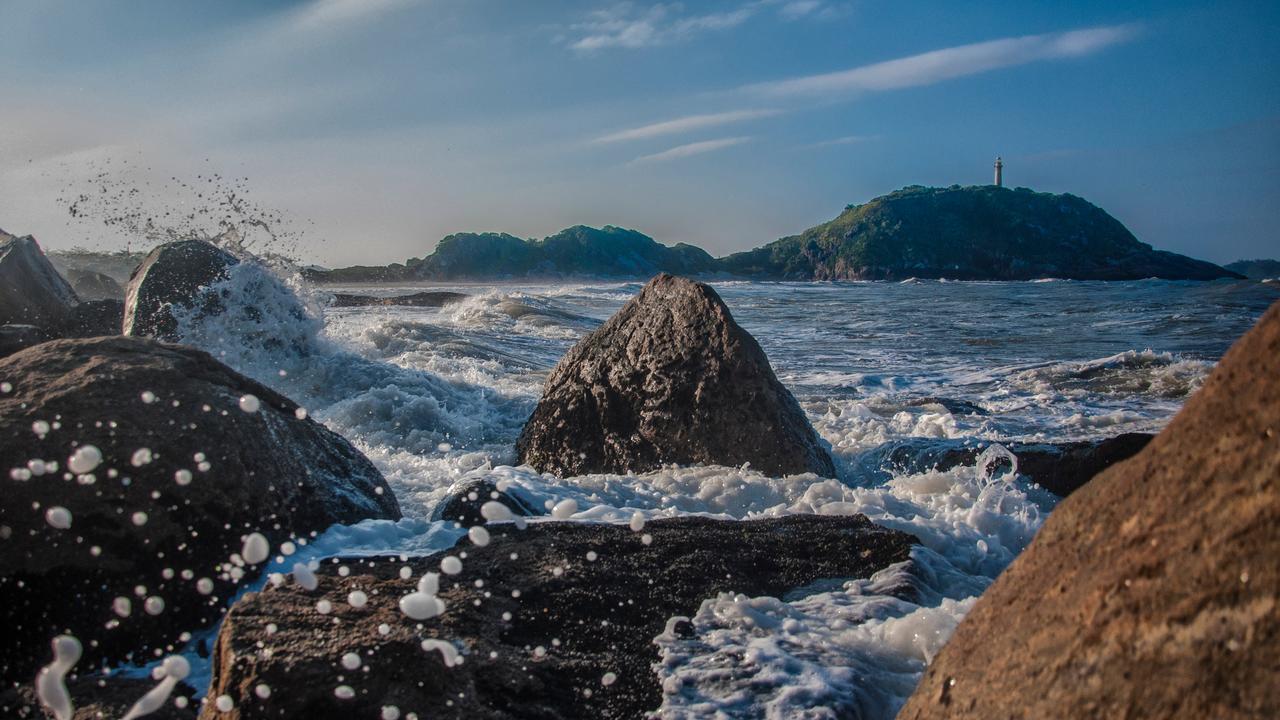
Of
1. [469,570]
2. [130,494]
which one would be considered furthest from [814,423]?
[130,494]

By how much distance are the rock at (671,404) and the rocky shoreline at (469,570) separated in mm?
1350

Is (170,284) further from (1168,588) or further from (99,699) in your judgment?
(1168,588)

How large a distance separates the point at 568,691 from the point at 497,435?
4.66m

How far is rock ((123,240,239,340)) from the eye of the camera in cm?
762

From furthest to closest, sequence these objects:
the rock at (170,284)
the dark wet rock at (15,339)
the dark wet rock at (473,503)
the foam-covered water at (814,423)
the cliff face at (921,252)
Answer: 1. the cliff face at (921,252)
2. the rock at (170,284)
3. the dark wet rock at (15,339)
4. the dark wet rock at (473,503)
5. the foam-covered water at (814,423)

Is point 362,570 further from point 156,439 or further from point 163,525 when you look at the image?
point 156,439

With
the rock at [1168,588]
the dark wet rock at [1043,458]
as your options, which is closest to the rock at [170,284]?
the dark wet rock at [1043,458]

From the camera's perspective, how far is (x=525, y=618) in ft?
6.98

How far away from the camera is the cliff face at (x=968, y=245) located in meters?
70.8

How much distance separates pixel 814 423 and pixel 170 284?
5.98m

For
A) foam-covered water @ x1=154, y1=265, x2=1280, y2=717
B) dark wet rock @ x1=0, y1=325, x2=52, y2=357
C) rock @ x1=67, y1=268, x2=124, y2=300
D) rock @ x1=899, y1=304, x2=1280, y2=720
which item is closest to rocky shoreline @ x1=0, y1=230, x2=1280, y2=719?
rock @ x1=899, y1=304, x2=1280, y2=720

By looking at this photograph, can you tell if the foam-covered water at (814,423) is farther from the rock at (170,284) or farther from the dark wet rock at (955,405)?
the rock at (170,284)

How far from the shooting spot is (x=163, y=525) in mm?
2502

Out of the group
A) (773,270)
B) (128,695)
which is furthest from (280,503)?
(773,270)
